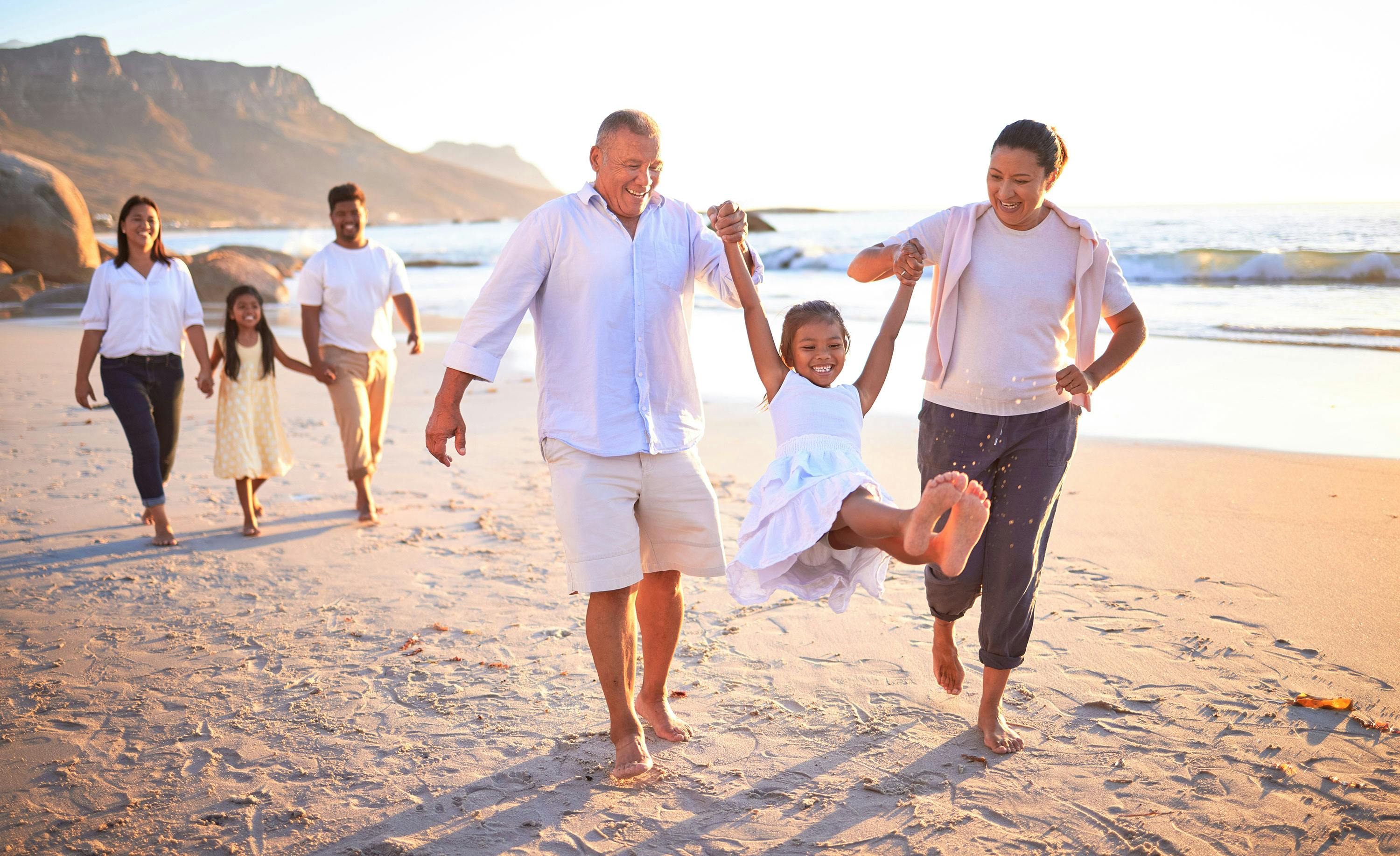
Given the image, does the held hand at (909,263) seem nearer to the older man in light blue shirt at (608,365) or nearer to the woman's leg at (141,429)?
the older man in light blue shirt at (608,365)

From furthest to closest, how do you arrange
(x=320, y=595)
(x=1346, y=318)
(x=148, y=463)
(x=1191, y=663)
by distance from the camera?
(x=1346, y=318) → (x=148, y=463) → (x=320, y=595) → (x=1191, y=663)

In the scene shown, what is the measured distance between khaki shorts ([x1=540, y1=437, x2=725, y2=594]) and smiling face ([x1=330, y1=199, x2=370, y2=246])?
366cm

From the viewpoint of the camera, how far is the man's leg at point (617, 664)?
3260 millimetres

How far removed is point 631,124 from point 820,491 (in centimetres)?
138

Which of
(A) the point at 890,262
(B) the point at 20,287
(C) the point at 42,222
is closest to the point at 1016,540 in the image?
(A) the point at 890,262

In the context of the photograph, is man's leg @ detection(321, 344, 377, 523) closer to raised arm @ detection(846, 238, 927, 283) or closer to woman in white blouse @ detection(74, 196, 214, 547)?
woman in white blouse @ detection(74, 196, 214, 547)

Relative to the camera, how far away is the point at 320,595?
508 centimetres

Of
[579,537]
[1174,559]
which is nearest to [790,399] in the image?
[579,537]

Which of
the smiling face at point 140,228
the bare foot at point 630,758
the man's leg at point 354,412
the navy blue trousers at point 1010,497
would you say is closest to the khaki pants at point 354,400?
the man's leg at point 354,412

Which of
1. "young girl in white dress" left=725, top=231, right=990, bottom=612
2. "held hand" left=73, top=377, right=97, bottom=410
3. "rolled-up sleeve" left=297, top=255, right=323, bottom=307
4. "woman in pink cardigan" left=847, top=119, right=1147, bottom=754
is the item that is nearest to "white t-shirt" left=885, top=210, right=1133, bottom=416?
"woman in pink cardigan" left=847, top=119, right=1147, bottom=754

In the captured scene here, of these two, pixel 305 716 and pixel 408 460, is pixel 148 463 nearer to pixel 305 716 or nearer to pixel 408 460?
pixel 408 460

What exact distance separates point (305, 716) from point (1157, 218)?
52122mm

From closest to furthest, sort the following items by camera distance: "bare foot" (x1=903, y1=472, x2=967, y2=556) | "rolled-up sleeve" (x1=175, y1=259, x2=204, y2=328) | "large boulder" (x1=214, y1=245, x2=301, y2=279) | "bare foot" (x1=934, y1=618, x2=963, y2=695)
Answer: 1. "bare foot" (x1=903, y1=472, x2=967, y2=556)
2. "bare foot" (x1=934, y1=618, x2=963, y2=695)
3. "rolled-up sleeve" (x1=175, y1=259, x2=204, y2=328)
4. "large boulder" (x1=214, y1=245, x2=301, y2=279)

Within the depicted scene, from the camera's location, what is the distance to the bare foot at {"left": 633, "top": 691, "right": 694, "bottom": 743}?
140 inches
